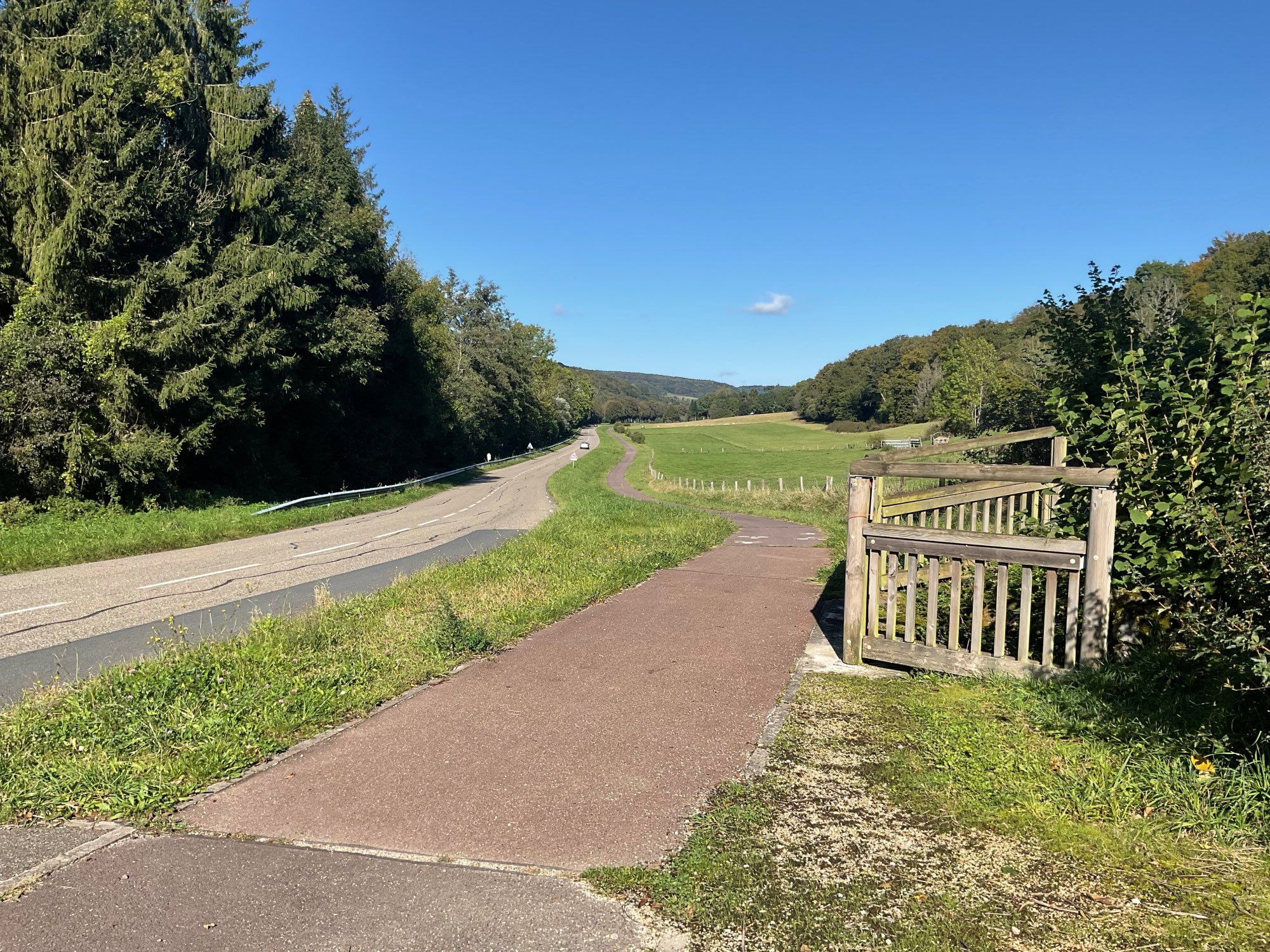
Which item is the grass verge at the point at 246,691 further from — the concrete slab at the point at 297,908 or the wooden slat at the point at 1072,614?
the wooden slat at the point at 1072,614

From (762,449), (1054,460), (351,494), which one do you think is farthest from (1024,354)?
(762,449)

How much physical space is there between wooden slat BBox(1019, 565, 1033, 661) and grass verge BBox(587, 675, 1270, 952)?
88 cm

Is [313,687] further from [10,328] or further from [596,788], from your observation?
[10,328]

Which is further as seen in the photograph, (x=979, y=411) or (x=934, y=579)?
(x=979, y=411)

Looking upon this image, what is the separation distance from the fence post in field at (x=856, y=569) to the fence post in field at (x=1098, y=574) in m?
1.63

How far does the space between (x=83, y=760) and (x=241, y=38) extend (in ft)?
103

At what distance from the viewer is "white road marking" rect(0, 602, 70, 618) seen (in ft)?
31.4

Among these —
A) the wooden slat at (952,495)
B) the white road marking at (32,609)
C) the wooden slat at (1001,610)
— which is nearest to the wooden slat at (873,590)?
the wooden slat at (952,495)

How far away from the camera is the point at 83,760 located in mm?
4582

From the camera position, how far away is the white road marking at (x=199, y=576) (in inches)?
459

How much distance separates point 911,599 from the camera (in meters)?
6.33

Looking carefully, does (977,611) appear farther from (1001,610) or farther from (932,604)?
(932,604)

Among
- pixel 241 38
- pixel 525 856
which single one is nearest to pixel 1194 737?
pixel 525 856

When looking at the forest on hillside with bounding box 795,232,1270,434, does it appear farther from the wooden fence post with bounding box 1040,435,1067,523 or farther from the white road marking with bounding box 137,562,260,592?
the white road marking with bounding box 137,562,260,592
